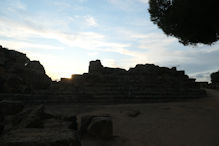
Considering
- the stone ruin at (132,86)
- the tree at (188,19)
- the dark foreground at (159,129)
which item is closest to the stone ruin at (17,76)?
the stone ruin at (132,86)

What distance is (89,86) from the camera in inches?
574

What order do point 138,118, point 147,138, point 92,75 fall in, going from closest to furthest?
1. point 147,138
2. point 138,118
3. point 92,75

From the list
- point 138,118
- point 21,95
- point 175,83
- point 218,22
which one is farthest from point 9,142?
point 175,83

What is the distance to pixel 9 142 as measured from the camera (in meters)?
3.17

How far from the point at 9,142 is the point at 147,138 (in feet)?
13.6

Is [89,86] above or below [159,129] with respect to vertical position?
above

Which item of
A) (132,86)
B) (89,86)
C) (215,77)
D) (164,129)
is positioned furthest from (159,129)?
(215,77)

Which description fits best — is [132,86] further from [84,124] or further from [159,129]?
[84,124]

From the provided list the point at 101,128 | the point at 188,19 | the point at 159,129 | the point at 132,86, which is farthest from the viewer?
the point at 132,86

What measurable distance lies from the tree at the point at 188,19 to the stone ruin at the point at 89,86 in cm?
403

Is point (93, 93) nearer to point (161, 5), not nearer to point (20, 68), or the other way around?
point (20, 68)

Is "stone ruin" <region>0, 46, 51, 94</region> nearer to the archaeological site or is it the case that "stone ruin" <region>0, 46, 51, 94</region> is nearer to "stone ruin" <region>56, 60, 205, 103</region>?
the archaeological site

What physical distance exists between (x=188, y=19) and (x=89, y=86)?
822cm

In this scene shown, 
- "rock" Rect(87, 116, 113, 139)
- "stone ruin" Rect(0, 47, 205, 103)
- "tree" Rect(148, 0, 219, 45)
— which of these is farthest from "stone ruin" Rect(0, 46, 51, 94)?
"tree" Rect(148, 0, 219, 45)
